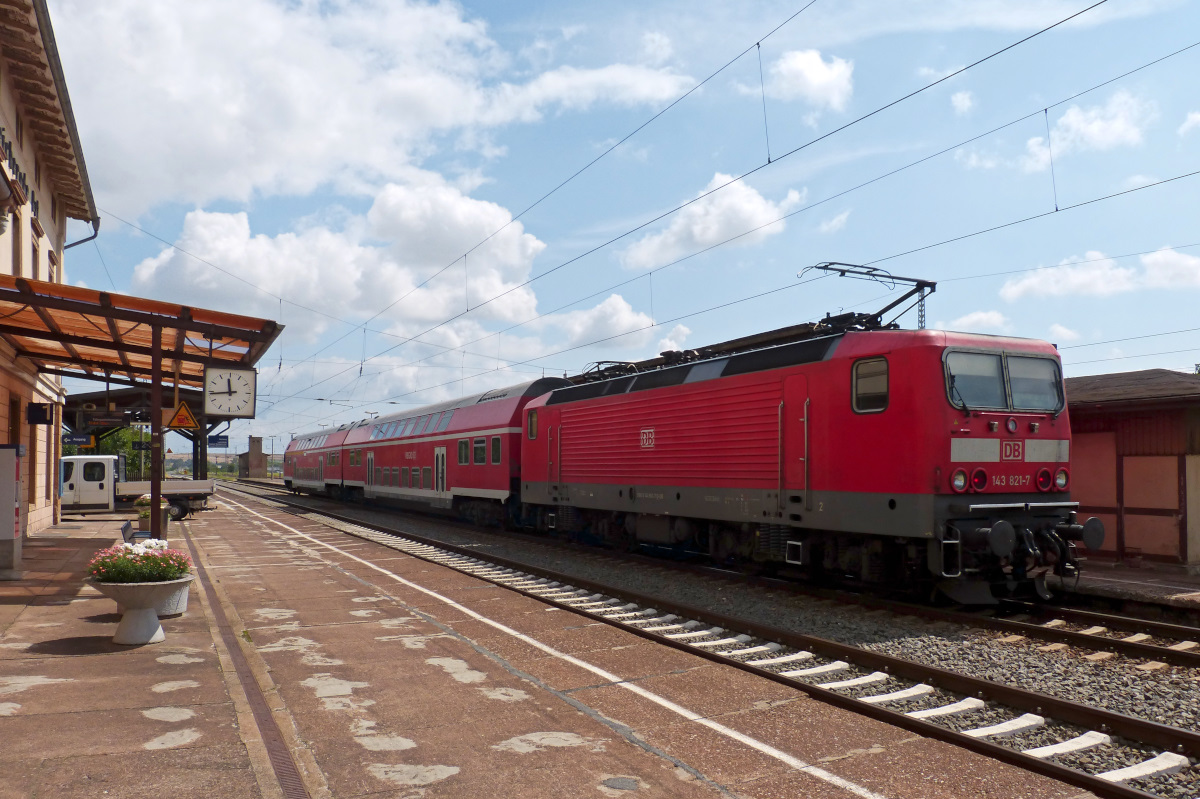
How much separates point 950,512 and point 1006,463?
1158 mm

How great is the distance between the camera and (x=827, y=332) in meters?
11.5

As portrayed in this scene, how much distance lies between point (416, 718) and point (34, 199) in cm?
1706

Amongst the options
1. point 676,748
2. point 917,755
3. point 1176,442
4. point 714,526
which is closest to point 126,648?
point 676,748

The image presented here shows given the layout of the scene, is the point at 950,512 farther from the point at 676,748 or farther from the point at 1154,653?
the point at 676,748

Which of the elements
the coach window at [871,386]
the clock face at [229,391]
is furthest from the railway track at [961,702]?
the clock face at [229,391]

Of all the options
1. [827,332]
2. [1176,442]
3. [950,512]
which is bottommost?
[950,512]

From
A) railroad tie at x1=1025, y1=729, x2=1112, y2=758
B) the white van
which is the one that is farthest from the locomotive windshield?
the white van

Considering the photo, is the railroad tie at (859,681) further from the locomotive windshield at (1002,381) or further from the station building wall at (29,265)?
the station building wall at (29,265)

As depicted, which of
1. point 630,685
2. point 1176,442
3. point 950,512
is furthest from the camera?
point 1176,442

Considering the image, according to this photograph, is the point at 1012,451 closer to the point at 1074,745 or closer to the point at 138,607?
the point at 1074,745

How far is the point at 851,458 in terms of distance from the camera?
33.3 feet

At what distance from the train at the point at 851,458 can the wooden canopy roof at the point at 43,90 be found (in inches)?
455

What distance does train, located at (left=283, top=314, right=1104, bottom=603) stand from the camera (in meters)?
9.37

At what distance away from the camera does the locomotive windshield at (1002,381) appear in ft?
31.4
